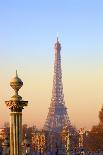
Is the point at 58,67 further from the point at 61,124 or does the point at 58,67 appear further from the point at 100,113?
the point at 100,113

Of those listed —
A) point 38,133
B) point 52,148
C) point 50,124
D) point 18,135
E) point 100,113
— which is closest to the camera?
point 18,135

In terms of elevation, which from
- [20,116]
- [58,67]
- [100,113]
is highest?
[58,67]

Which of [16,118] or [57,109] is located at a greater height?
[57,109]

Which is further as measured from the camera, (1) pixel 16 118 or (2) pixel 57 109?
(2) pixel 57 109

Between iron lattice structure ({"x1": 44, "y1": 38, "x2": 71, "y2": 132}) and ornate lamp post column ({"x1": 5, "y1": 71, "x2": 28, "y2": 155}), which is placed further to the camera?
iron lattice structure ({"x1": 44, "y1": 38, "x2": 71, "y2": 132})

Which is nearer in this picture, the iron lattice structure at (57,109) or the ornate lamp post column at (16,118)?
the ornate lamp post column at (16,118)

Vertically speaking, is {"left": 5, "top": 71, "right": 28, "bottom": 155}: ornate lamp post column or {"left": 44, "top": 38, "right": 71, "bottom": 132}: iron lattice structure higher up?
{"left": 44, "top": 38, "right": 71, "bottom": 132}: iron lattice structure

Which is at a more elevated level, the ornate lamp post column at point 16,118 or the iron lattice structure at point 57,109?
the iron lattice structure at point 57,109

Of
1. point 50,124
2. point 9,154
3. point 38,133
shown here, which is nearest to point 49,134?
point 38,133
